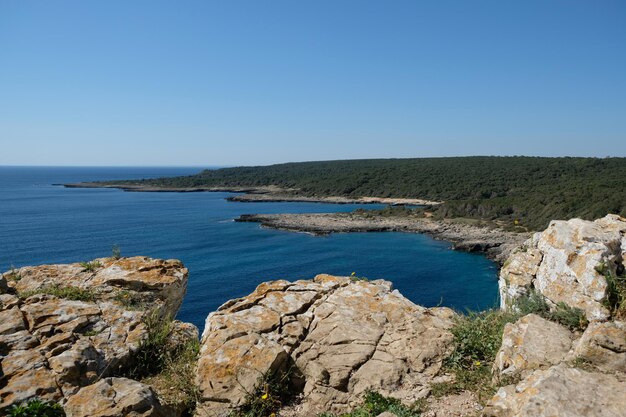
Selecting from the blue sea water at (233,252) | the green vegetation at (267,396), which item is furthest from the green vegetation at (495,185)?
the green vegetation at (267,396)

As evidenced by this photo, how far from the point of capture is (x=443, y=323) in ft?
25.1

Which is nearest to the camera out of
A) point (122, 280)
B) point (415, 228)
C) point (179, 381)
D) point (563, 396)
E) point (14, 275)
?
point (563, 396)

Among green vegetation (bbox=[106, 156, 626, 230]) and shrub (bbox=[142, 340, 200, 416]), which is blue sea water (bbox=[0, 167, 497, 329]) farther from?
shrub (bbox=[142, 340, 200, 416])

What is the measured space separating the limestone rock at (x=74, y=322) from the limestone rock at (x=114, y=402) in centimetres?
55

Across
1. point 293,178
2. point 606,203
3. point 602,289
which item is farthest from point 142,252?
point 293,178

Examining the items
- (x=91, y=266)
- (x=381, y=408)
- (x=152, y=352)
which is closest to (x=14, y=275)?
(x=91, y=266)

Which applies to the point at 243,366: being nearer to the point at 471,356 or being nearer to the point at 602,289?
the point at 471,356

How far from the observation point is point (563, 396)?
444 cm

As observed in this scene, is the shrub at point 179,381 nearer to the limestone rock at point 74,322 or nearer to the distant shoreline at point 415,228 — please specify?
the limestone rock at point 74,322

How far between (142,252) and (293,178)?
10931 centimetres

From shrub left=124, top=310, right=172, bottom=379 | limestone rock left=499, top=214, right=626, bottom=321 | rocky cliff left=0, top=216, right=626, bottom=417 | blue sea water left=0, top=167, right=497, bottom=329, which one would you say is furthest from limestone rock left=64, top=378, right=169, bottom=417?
blue sea water left=0, top=167, right=497, bottom=329

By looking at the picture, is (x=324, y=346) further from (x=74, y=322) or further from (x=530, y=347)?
(x=74, y=322)

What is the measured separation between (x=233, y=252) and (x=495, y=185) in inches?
3034

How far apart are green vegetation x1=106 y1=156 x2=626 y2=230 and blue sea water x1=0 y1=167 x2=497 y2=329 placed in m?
17.9
